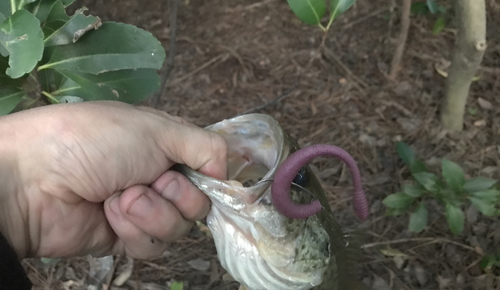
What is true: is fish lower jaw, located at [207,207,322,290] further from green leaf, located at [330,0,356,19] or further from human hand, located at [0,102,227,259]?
green leaf, located at [330,0,356,19]

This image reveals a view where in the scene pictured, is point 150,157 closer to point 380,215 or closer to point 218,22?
point 380,215

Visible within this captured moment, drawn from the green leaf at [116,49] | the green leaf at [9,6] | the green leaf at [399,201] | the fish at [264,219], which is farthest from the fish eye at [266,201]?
the green leaf at [399,201]

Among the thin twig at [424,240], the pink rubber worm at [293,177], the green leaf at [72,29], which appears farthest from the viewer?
the thin twig at [424,240]

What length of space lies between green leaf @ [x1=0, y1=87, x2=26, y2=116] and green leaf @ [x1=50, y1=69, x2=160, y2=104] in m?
0.17

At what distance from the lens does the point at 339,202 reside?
2.67 meters

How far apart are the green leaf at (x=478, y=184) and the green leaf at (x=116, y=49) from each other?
146 cm

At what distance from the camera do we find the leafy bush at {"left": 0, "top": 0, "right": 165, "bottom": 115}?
54.7 inches

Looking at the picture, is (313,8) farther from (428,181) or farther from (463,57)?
(463,57)

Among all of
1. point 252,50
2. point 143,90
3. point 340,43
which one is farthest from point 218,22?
point 143,90

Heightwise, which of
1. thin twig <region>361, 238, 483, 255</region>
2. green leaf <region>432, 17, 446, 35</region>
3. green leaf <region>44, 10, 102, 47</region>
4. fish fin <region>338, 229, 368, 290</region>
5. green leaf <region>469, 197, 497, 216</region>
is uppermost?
green leaf <region>44, 10, 102, 47</region>

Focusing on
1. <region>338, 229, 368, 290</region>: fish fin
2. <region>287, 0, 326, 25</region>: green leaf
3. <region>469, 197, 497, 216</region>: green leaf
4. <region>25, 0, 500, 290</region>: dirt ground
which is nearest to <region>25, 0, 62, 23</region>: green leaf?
<region>287, 0, 326, 25</region>: green leaf

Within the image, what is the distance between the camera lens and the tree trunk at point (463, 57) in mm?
2340

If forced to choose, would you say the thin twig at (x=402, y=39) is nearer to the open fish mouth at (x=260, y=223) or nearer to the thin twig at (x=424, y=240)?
the thin twig at (x=424, y=240)

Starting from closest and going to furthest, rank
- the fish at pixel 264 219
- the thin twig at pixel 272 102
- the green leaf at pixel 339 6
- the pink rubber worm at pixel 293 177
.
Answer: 1. the pink rubber worm at pixel 293 177
2. the fish at pixel 264 219
3. the green leaf at pixel 339 6
4. the thin twig at pixel 272 102
